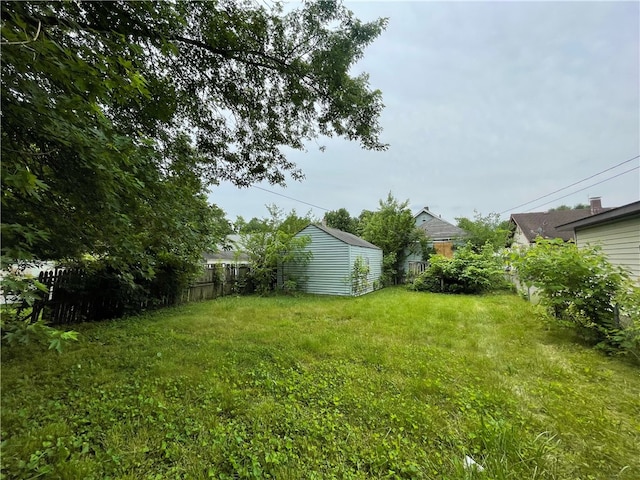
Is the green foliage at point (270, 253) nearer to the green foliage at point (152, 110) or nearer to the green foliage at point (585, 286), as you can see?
the green foliage at point (152, 110)

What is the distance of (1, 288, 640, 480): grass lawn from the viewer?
1683 millimetres

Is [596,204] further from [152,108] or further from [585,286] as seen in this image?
[152,108]

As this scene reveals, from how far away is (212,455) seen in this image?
1738 millimetres

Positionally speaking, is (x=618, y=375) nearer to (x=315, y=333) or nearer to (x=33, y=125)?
(x=315, y=333)

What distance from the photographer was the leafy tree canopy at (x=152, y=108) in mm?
1630

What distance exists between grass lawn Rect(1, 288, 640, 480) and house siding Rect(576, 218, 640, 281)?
234cm

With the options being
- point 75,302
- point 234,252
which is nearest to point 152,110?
point 75,302

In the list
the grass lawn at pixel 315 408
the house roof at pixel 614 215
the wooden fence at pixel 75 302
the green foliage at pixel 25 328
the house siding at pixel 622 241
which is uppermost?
the house roof at pixel 614 215

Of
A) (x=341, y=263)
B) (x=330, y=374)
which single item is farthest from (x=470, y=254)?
(x=330, y=374)

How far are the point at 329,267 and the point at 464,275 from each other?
5522 mm

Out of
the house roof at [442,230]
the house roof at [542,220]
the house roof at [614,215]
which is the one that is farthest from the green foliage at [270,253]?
the house roof at [542,220]

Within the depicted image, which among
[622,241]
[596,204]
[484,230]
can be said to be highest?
[596,204]

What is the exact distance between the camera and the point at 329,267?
33.2 feet

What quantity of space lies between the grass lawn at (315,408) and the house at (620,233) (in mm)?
2417
